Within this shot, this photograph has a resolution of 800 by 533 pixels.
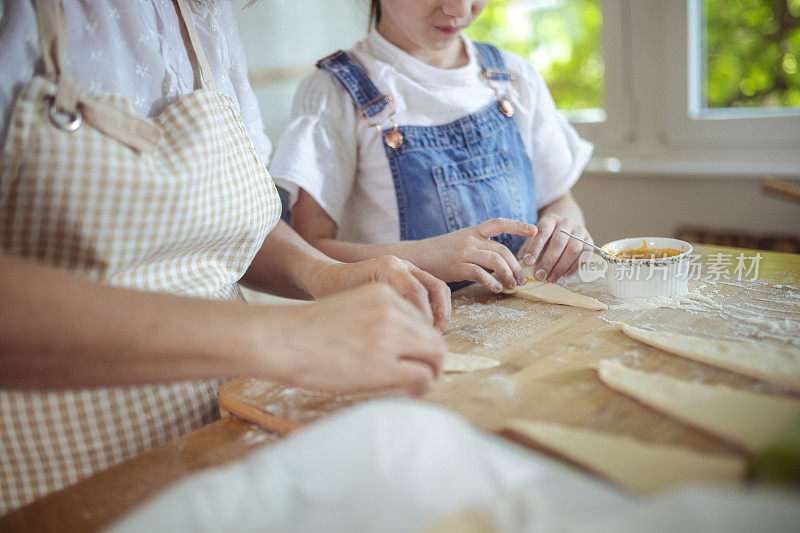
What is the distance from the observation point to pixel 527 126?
1526 millimetres

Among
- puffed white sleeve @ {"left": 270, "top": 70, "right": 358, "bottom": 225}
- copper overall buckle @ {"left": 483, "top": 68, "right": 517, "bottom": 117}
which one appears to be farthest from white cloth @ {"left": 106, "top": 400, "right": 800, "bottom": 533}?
copper overall buckle @ {"left": 483, "top": 68, "right": 517, "bottom": 117}

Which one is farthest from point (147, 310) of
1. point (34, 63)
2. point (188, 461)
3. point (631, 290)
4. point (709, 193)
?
point (709, 193)

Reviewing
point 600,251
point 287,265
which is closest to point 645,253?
point 600,251

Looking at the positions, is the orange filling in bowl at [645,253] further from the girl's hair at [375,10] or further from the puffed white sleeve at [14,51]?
the puffed white sleeve at [14,51]

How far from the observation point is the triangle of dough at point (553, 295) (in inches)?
42.1

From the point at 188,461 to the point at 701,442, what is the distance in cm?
57

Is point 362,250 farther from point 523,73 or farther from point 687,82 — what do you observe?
point 687,82

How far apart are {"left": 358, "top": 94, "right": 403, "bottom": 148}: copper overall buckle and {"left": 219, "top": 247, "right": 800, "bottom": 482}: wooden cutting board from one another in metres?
0.37

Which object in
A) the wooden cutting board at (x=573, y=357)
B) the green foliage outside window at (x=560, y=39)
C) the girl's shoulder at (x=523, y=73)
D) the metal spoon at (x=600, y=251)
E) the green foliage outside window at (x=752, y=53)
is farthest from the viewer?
the green foliage outside window at (x=560, y=39)

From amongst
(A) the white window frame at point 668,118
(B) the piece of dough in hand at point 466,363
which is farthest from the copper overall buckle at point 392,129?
(A) the white window frame at point 668,118

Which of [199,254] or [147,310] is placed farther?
[199,254]

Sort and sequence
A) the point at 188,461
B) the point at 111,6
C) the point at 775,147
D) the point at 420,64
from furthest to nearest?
1. the point at 775,147
2. the point at 420,64
3. the point at 111,6
4. the point at 188,461

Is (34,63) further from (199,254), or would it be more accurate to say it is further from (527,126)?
(527,126)

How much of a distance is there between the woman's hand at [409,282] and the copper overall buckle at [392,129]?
397mm
